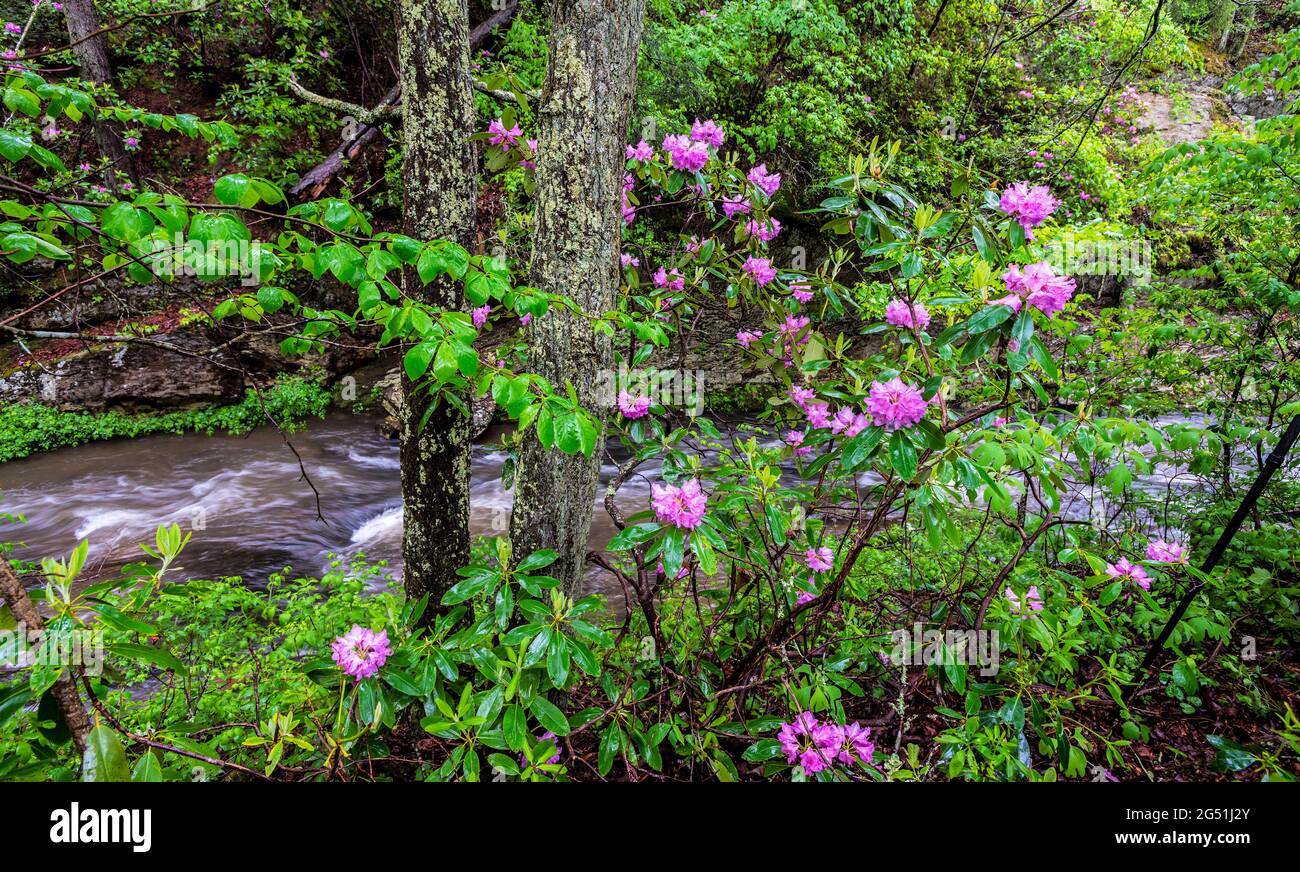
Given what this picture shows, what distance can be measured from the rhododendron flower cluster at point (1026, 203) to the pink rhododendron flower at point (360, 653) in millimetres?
2375

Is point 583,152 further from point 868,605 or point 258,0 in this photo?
point 258,0

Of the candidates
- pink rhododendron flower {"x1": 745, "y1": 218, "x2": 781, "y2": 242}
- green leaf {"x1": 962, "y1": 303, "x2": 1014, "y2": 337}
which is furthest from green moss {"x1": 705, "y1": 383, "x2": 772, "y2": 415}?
green leaf {"x1": 962, "y1": 303, "x2": 1014, "y2": 337}

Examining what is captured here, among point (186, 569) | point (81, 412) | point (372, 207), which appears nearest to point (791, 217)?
point (372, 207)

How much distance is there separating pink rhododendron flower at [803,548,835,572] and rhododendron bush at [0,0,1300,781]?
0.02 meters

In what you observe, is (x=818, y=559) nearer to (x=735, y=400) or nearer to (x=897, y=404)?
(x=897, y=404)

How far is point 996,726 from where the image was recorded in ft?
6.66

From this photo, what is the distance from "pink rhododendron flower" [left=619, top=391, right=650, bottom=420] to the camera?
2.42m

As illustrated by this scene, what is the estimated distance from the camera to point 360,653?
5.52 ft

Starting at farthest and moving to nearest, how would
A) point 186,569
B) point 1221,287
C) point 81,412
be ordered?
point 81,412
point 186,569
point 1221,287

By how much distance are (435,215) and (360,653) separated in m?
1.50

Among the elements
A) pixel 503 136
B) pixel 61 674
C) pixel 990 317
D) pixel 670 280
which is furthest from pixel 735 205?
pixel 61 674

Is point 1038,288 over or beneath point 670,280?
beneath

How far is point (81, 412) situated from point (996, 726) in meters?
10.3

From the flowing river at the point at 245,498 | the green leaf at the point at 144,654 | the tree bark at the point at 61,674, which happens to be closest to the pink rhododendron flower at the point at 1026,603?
the green leaf at the point at 144,654
